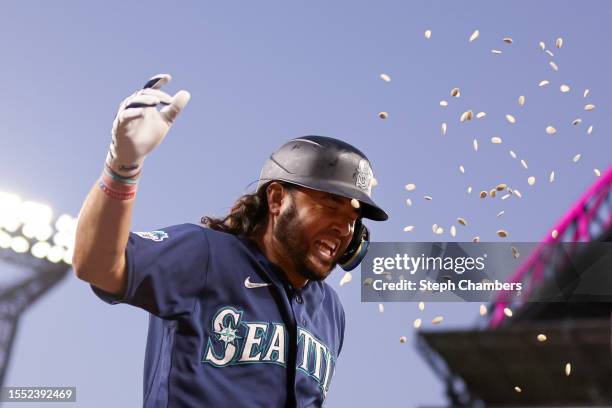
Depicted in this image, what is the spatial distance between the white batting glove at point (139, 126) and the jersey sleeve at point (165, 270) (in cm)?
34

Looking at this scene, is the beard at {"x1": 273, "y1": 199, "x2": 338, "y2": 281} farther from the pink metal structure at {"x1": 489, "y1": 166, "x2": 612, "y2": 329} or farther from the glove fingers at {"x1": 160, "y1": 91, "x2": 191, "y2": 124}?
the pink metal structure at {"x1": 489, "y1": 166, "x2": 612, "y2": 329}

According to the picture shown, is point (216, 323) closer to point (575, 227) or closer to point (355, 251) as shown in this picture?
point (355, 251)

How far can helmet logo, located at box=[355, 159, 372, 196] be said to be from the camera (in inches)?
125

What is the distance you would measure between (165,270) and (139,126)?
1.92 feet

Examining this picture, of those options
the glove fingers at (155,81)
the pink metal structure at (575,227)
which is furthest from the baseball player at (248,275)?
the pink metal structure at (575,227)

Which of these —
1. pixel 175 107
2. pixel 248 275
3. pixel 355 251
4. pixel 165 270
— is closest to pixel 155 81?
pixel 175 107

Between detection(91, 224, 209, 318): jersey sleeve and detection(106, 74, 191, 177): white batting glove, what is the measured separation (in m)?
0.34

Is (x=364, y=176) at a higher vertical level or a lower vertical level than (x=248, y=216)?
higher

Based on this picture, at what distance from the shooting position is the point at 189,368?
295cm

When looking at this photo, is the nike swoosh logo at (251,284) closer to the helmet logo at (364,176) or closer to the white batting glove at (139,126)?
the helmet logo at (364,176)

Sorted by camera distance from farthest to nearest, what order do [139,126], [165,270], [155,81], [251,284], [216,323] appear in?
[251,284]
[216,323]
[165,270]
[155,81]
[139,126]

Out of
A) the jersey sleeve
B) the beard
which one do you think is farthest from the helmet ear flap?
the jersey sleeve

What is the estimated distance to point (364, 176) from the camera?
10.5 feet

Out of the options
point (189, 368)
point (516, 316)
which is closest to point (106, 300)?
point (189, 368)
